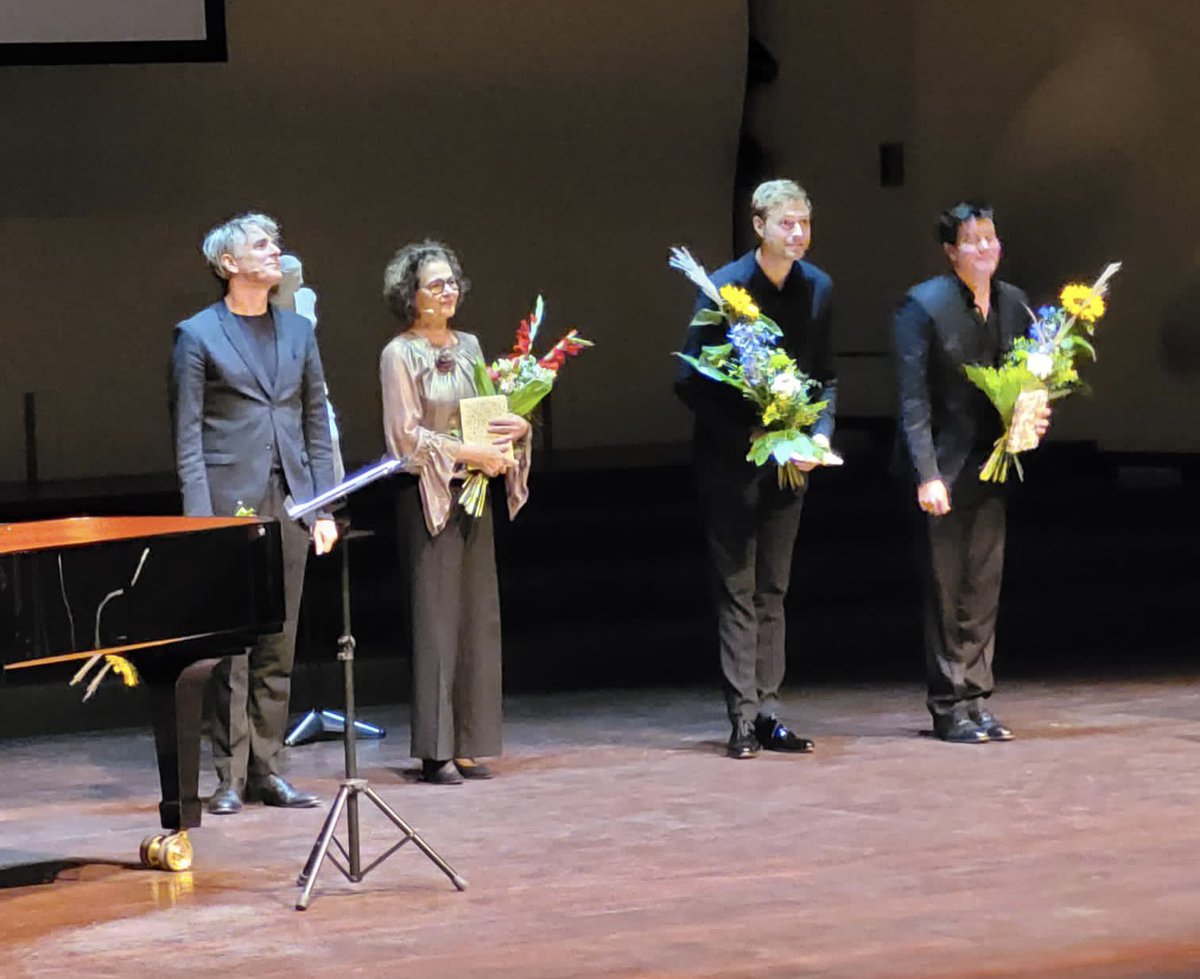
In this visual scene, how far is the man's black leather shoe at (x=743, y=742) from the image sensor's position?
6.71 metres

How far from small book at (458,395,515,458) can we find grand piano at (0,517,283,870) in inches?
42.3

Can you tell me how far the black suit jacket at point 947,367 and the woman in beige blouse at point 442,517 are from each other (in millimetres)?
1142

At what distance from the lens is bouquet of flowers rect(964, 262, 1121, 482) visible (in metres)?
6.61

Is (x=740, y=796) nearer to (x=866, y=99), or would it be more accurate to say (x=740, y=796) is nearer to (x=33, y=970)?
(x=33, y=970)

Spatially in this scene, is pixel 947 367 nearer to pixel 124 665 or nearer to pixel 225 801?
pixel 225 801

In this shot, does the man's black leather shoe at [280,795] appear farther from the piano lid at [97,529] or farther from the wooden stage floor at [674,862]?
the piano lid at [97,529]

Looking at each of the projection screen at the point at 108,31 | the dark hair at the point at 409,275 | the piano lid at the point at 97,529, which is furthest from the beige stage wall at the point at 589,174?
the piano lid at the point at 97,529

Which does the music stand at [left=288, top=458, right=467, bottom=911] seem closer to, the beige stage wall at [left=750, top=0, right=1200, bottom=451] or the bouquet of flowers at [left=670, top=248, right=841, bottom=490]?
the bouquet of flowers at [left=670, top=248, right=841, bottom=490]

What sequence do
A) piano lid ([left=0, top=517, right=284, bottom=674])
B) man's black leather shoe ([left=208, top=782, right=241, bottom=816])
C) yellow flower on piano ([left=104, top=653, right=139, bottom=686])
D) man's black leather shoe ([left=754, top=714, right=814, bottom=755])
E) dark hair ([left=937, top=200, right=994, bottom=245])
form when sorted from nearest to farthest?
1. piano lid ([left=0, top=517, right=284, bottom=674])
2. yellow flower on piano ([left=104, top=653, right=139, bottom=686])
3. man's black leather shoe ([left=208, top=782, right=241, bottom=816])
4. dark hair ([left=937, top=200, right=994, bottom=245])
5. man's black leather shoe ([left=754, top=714, right=814, bottom=755])

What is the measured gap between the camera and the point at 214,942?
4.80 metres

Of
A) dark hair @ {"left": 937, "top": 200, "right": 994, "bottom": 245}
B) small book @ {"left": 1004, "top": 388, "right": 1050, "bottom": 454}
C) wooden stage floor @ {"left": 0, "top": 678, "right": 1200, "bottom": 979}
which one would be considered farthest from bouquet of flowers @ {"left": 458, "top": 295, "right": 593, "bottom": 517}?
small book @ {"left": 1004, "top": 388, "right": 1050, "bottom": 454}

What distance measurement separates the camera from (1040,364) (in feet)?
21.5

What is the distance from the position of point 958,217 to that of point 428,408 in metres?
1.63

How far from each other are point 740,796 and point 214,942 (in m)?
1.79
